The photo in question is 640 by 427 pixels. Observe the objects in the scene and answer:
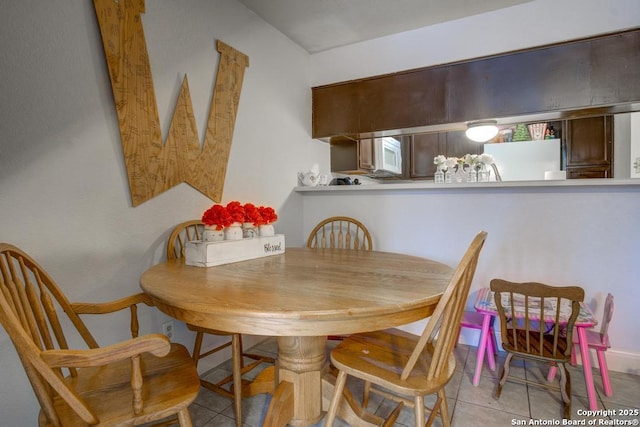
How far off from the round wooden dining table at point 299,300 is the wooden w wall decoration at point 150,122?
54 centimetres

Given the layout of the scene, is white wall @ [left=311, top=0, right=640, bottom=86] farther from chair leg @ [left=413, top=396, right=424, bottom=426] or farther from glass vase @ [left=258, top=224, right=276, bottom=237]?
chair leg @ [left=413, top=396, right=424, bottom=426]

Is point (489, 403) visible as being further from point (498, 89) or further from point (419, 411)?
point (498, 89)

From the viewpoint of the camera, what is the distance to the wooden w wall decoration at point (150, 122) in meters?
1.63

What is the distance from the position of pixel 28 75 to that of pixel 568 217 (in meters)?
2.87

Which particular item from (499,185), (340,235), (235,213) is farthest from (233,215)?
(499,185)

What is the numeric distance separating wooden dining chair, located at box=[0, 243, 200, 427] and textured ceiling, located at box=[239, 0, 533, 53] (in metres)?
2.17

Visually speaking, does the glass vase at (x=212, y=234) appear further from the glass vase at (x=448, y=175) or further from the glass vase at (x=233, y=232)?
the glass vase at (x=448, y=175)

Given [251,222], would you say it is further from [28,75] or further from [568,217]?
[568,217]

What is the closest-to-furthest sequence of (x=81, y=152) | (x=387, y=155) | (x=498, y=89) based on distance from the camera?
(x=81, y=152) < (x=498, y=89) < (x=387, y=155)

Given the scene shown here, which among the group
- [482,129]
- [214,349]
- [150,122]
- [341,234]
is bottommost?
[214,349]

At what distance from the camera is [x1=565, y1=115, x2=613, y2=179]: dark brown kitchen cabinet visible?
379cm

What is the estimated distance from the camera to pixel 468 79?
2.54 m

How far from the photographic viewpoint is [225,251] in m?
1.57

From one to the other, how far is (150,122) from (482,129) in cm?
225
